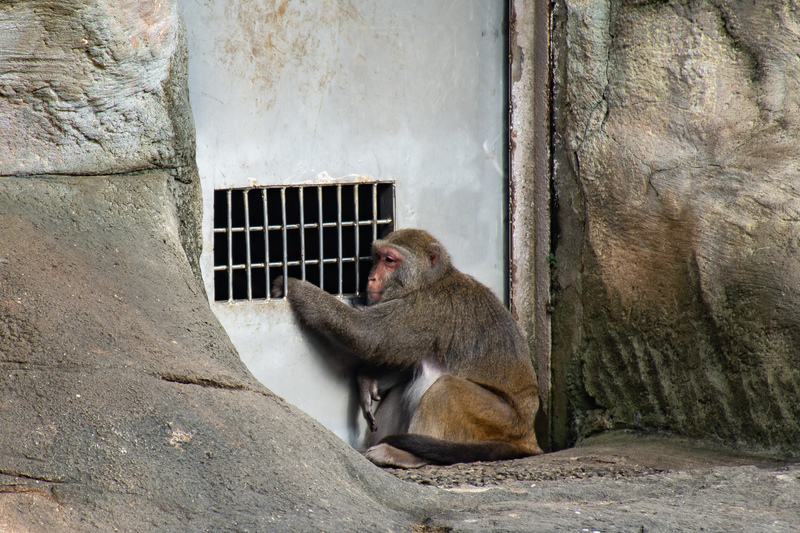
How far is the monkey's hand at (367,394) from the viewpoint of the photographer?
463 centimetres

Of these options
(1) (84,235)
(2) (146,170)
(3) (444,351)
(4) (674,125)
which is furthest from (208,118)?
(4) (674,125)

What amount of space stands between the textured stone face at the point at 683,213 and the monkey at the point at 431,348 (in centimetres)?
64

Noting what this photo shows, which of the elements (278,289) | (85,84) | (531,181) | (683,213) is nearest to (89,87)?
(85,84)

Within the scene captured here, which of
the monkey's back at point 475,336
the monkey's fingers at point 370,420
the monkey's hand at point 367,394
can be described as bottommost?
the monkey's fingers at point 370,420

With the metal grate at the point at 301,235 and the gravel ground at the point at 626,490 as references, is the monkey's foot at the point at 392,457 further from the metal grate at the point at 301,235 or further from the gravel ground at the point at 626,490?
the metal grate at the point at 301,235

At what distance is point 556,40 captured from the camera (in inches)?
188

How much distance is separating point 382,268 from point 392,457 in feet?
3.49

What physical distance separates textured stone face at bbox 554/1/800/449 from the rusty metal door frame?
11cm

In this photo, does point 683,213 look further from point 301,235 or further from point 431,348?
point 301,235

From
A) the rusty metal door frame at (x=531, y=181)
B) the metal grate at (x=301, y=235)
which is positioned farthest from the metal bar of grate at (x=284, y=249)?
the rusty metal door frame at (x=531, y=181)

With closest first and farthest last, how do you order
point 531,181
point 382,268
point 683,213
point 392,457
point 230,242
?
point 392,457, point 230,242, point 683,213, point 382,268, point 531,181

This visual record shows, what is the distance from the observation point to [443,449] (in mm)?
4113

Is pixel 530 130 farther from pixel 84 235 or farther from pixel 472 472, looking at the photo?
pixel 84 235

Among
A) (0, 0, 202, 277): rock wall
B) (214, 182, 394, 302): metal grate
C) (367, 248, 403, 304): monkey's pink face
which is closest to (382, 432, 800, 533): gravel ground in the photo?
(367, 248, 403, 304): monkey's pink face
